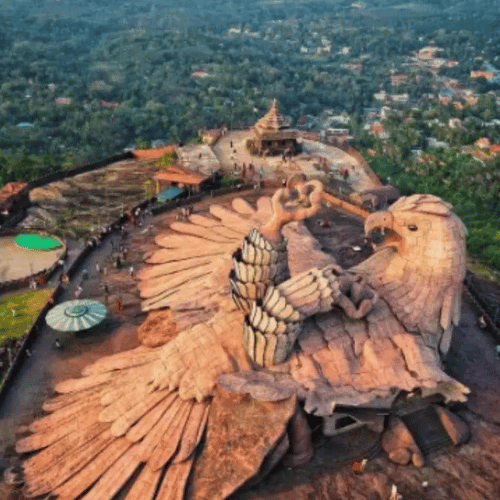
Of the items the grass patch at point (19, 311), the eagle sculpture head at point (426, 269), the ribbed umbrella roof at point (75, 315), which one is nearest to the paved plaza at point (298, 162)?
the grass patch at point (19, 311)

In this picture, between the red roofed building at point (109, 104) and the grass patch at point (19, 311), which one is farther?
the red roofed building at point (109, 104)

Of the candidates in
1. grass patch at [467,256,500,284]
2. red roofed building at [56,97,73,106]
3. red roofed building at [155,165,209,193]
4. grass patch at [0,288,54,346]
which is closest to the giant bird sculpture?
grass patch at [0,288,54,346]

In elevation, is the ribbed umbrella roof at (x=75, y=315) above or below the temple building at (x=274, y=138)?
above

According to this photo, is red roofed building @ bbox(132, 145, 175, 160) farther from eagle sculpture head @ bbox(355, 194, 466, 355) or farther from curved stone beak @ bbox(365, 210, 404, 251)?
eagle sculpture head @ bbox(355, 194, 466, 355)

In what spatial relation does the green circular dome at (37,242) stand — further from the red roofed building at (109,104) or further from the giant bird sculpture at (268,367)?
the red roofed building at (109,104)

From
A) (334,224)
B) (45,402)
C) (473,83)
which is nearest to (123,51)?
(473,83)

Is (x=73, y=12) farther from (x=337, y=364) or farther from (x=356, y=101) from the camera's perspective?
(x=337, y=364)
